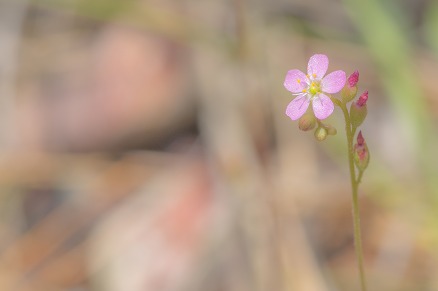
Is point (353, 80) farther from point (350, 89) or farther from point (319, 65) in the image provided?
point (319, 65)

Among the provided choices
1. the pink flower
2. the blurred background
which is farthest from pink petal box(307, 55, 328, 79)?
the blurred background

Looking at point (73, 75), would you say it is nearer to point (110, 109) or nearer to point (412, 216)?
point (110, 109)

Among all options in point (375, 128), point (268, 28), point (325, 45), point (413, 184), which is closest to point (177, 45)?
point (268, 28)

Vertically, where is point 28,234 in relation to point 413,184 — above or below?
below

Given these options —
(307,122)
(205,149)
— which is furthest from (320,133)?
(205,149)

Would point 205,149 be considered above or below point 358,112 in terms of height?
below
